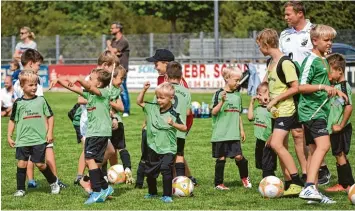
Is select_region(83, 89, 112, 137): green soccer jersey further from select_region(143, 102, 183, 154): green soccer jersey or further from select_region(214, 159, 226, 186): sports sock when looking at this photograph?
select_region(214, 159, 226, 186): sports sock

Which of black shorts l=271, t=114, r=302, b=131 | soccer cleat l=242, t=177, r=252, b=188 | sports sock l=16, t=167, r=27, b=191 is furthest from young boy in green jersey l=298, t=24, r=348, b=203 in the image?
Result: sports sock l=16, t=167, r=27, b=191

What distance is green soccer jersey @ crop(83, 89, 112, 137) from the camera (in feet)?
36.4

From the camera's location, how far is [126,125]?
70.7ft

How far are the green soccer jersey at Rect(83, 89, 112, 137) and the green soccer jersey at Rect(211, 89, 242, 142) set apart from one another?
1.54 meters

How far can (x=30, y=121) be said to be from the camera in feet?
38.0

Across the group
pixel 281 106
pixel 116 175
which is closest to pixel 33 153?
pixel 116 175

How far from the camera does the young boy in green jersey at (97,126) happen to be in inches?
431

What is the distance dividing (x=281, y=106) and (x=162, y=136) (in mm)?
1385

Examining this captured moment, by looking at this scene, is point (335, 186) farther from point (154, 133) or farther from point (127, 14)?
point (127, 14)

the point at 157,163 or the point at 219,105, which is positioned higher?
the point at 219,105

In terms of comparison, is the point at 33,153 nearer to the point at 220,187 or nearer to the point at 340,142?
the point at 220,187

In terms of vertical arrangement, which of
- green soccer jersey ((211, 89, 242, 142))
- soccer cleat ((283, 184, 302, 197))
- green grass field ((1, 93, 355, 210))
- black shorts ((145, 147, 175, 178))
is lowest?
green grass field ((1, 93, 355, 210))

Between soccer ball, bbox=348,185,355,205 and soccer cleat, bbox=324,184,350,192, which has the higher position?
soccer ball, bbox=348,185,355,205

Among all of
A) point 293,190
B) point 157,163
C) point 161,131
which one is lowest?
point 293,190
